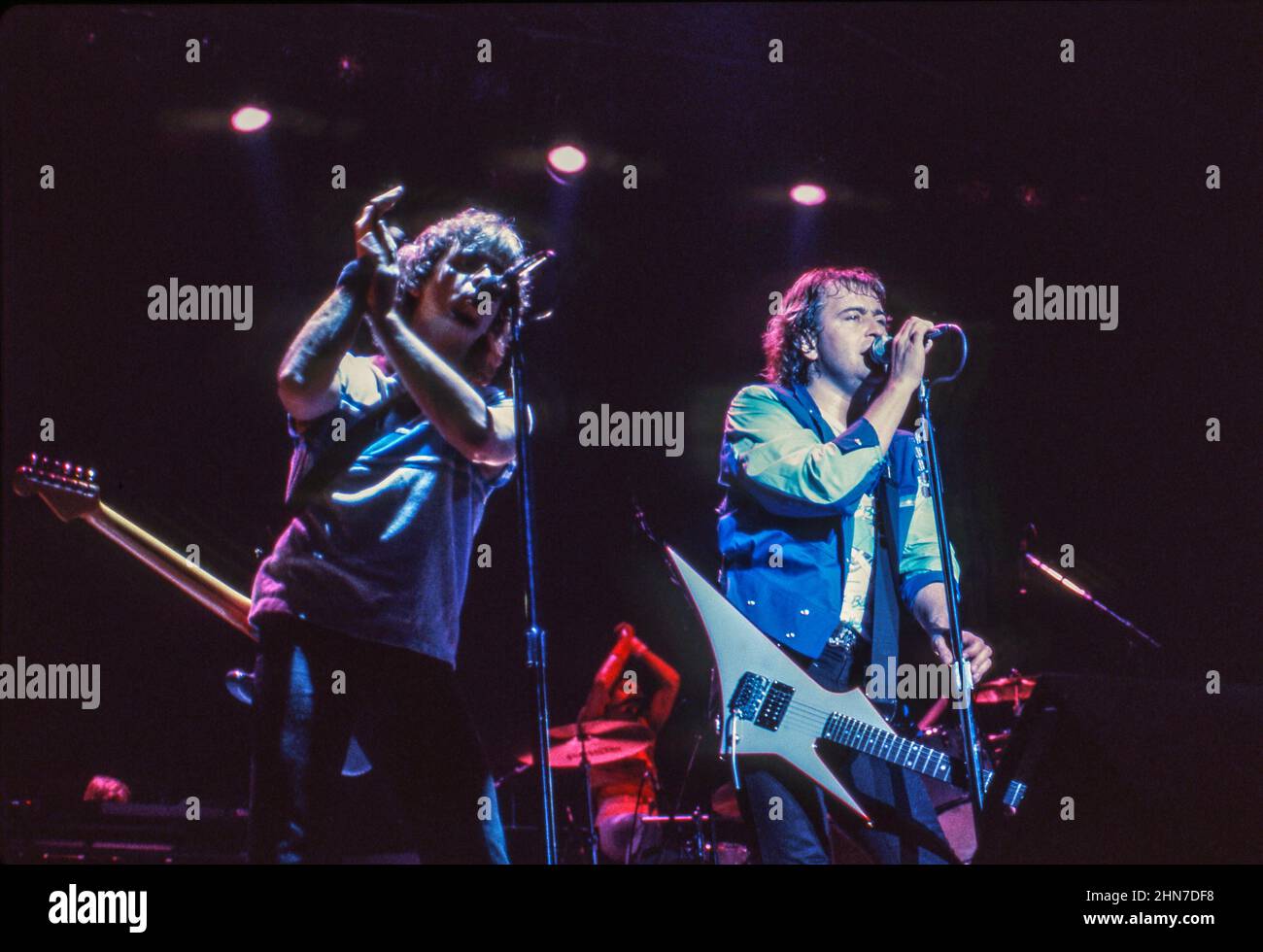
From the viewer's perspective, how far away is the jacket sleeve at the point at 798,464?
2939 mm

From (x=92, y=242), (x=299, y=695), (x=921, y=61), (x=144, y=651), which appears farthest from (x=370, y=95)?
(x=299, y=695)

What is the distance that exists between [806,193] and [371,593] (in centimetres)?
358

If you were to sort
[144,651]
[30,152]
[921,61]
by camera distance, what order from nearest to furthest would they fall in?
[30,152]
[921,61]
[144,651]

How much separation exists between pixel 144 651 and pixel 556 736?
2.07m

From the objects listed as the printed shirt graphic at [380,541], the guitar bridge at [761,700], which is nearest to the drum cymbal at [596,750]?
the guitar bridge at [761,700]

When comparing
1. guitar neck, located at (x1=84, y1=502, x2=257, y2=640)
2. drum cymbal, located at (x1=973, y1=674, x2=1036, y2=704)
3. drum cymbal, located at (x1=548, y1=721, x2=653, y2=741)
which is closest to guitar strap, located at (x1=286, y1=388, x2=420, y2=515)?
guitar neck, located at (x1=84, y1=502, x2=257, y2=640)

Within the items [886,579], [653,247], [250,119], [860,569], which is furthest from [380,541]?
[653,247]

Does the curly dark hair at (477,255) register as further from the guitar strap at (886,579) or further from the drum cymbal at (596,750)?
the drum cymbal at (596,750)

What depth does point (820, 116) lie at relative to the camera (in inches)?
197

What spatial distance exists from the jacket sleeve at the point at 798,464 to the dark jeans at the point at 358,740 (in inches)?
43.8

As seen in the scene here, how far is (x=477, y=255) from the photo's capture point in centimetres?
263

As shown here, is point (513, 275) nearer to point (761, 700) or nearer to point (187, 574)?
point (761, 700)
